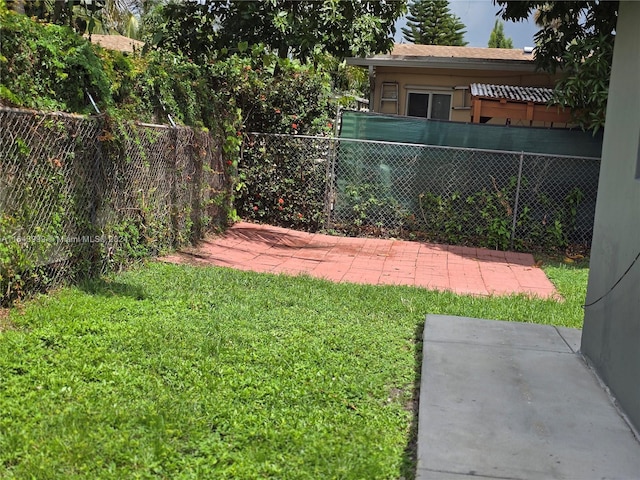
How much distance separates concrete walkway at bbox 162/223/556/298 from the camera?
758cm

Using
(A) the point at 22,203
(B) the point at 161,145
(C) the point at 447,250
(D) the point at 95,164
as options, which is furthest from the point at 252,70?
(A) the point at 22,203

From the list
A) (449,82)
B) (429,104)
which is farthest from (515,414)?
(429,104)

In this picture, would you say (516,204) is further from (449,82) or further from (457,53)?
(457,53)

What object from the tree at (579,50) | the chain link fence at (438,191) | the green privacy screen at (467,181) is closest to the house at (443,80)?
the tree at (579,50)

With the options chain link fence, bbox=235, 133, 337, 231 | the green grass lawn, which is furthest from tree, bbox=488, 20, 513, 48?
the green grass lawn

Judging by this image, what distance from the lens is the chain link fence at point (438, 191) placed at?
10062 mm

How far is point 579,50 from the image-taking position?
990cm

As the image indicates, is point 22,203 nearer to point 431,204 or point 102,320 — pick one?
point 102,320

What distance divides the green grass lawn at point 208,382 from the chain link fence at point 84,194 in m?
0.32

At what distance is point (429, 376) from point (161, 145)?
183 inches

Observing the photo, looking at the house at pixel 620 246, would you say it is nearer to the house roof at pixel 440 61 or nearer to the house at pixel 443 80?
the house at pixel 443 80

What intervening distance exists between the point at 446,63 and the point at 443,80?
27.4 inches

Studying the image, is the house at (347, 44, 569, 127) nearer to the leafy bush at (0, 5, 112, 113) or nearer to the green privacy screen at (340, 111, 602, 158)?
the green privacy screen at (340, 111, 602, 158)

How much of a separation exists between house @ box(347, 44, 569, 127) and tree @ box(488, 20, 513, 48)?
2430 cm
